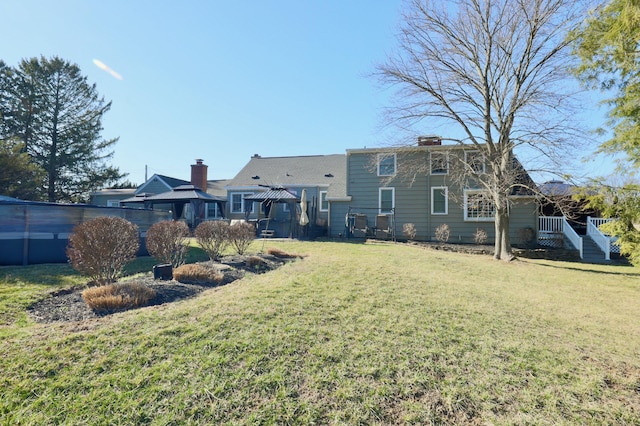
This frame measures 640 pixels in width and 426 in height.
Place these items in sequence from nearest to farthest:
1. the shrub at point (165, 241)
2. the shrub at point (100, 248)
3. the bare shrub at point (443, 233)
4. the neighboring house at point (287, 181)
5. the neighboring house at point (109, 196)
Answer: the shrub at point (100, 248) < the shrub at point (165, 241) < the bare shrub at point (443, 233) < the neighboring house at point (287, 181) < the neighboring house at point (109, 196)

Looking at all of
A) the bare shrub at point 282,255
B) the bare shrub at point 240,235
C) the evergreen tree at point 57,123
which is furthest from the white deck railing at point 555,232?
the evergreen tree at point 57,123

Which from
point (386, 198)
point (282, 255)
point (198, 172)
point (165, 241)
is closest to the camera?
point (165, 241)

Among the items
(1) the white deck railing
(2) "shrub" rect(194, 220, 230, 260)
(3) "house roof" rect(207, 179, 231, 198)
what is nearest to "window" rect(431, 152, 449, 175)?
(1) the white deck railing

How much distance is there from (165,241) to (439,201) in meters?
14.5

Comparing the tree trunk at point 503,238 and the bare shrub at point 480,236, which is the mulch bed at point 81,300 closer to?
the tree trunk at point 503,238

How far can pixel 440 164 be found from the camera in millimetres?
17094

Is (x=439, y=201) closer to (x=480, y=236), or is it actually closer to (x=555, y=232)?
(x=480, y=236)

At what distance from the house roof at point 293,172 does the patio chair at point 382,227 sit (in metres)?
3.73

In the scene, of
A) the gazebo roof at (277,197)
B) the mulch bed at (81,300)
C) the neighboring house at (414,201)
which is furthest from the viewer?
the neighboring house at (414,201)

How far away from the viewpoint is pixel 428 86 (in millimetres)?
13656

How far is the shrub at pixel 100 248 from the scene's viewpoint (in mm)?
4957

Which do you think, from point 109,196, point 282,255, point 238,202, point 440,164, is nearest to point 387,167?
point 440,164

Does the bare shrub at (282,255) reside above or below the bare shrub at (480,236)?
below

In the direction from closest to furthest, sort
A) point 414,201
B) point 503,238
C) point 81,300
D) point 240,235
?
point 81,300 → point 240,235 → point 503,238 → point 414,201
